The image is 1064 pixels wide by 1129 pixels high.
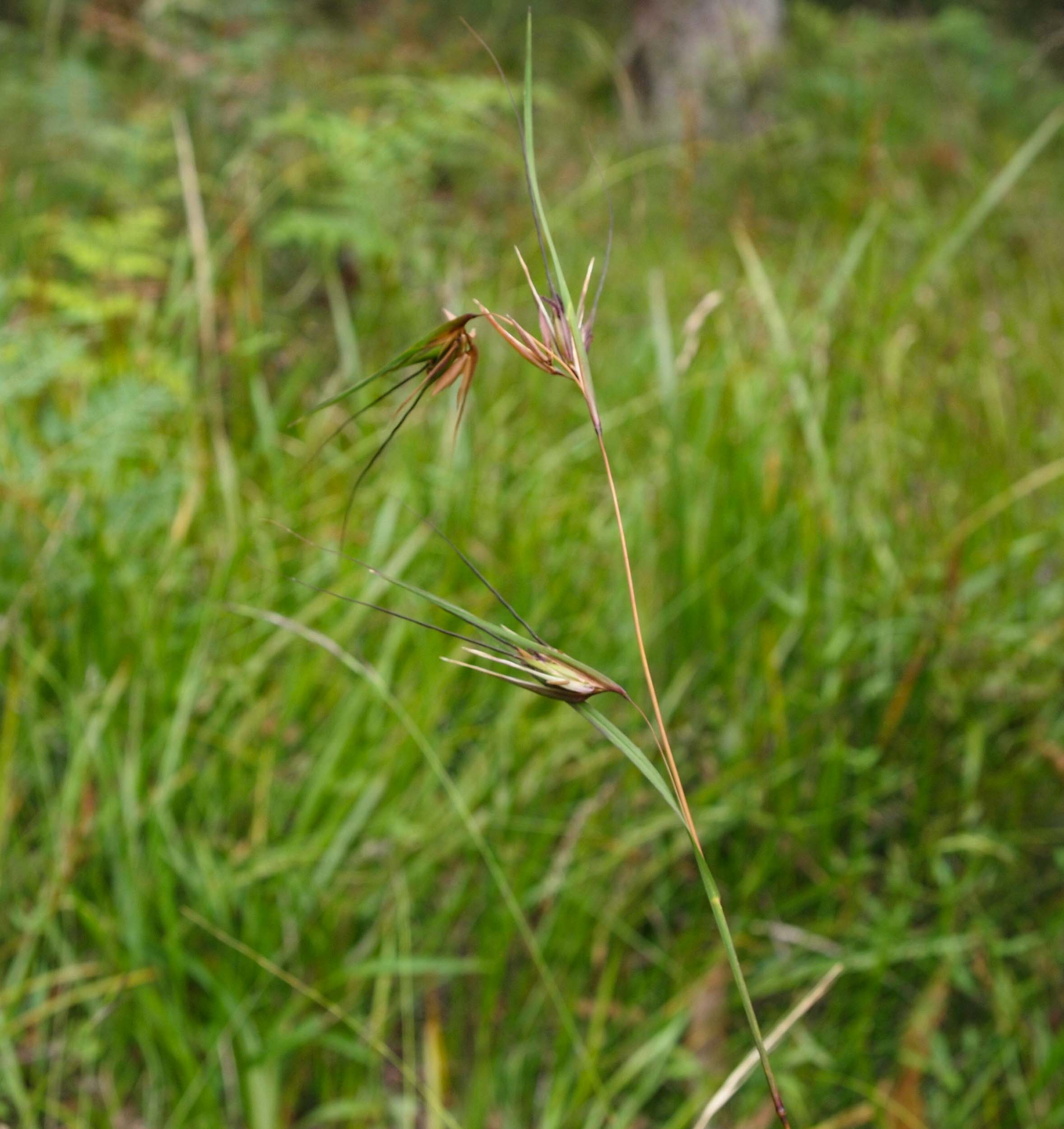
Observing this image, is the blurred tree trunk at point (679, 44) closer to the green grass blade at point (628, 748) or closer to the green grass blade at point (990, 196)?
the green grass blade at point (990, 196)


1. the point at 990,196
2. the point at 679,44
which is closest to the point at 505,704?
the point at 990,196

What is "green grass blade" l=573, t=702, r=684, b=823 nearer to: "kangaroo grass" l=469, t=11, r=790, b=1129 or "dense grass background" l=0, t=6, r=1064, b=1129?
"kangaroo grass" l=469, t=11, r=790, b=1129

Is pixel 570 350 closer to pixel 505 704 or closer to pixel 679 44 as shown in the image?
pixel 505 704

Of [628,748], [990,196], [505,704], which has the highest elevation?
[990,196]

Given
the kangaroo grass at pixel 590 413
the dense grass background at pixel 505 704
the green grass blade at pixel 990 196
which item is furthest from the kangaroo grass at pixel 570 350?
the green grass blade at pixel 990 196

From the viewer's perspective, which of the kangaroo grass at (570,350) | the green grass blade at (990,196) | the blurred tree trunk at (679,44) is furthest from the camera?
the blurred tree trunk at (679,44)

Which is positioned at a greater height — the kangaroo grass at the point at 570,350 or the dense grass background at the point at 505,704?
the kangaroo grass at the point at 570,350

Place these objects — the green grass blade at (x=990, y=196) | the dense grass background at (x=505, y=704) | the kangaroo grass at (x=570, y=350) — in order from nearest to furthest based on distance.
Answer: the kangaroo grass at (x=570, y=350) < the dense grass background at (x=505, y=704) < the green grass blade at (x=990, y=196)

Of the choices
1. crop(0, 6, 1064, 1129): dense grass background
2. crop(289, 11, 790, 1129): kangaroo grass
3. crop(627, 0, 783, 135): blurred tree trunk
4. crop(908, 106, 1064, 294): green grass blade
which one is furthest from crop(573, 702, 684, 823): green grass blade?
crop(627, 0, 783, 135): blurred tree trunk
